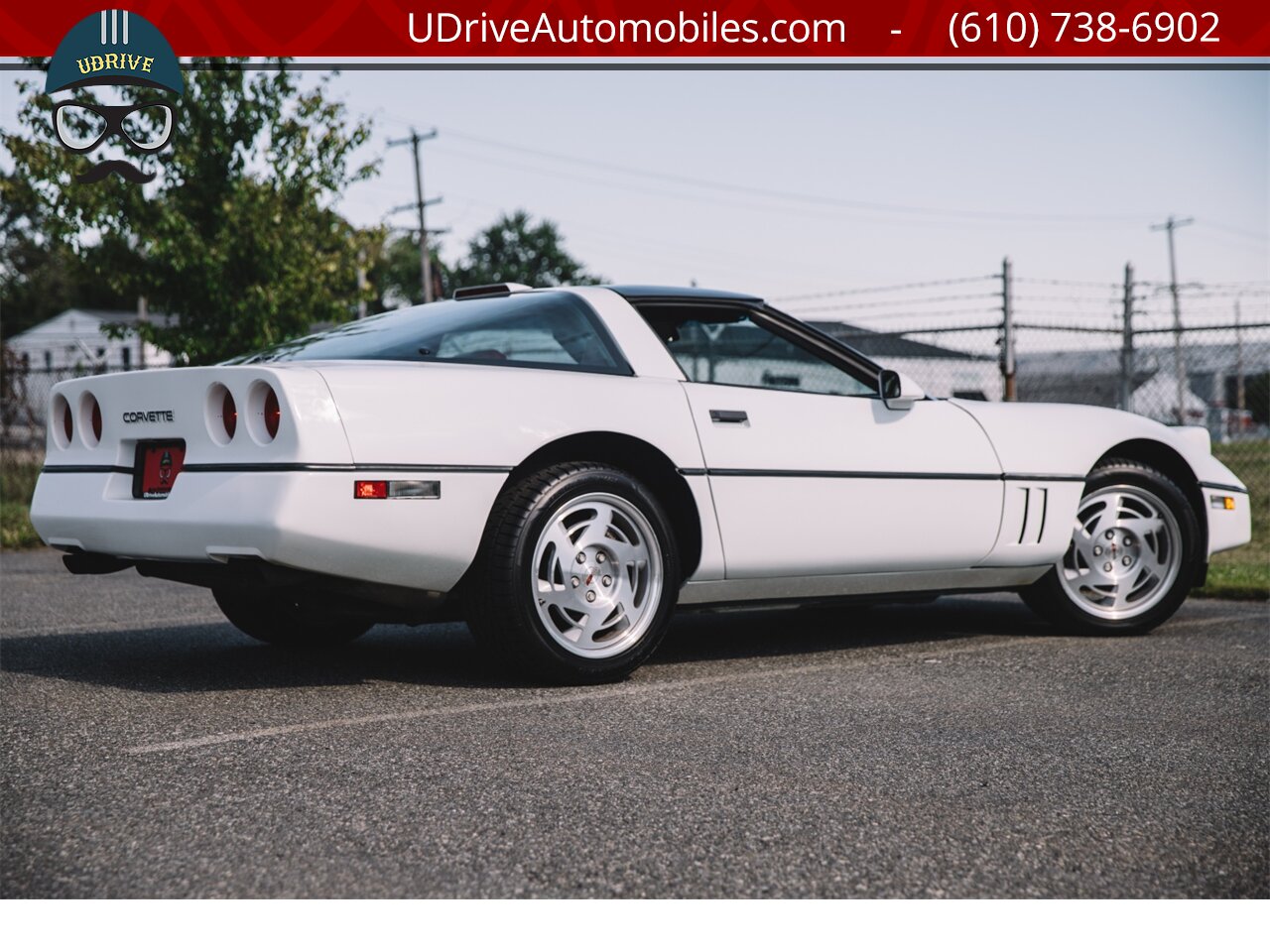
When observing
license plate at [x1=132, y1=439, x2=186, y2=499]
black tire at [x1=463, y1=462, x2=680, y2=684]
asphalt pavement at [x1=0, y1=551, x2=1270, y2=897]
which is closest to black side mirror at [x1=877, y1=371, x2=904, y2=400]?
asphalt pavement at [x1=0, y1=551, x2=1270, y2=897]

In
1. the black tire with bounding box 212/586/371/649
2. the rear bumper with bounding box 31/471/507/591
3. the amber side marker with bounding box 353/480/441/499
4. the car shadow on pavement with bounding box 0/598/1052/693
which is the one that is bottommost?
the car shadow on pavement with bounding box 0/598/1052/693

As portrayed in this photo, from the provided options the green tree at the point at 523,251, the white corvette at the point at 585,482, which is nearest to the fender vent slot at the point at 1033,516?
the white corvette at the point at 585,482

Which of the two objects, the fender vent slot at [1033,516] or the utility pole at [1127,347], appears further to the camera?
the utility pole at [1127,347]

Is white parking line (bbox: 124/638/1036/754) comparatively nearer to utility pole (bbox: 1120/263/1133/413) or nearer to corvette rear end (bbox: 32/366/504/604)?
corvette rear end (bbox: 32/366/504/604)

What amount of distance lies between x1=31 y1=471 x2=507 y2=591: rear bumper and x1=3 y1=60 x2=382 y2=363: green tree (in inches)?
306

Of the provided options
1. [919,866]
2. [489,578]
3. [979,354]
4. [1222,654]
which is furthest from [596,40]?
[979,354]

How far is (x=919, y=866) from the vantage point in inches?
102

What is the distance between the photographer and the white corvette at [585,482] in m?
4.22

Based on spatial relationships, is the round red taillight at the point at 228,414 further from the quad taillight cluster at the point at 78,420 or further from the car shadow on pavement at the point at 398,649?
the car shadow on pavement at the point at 398,649

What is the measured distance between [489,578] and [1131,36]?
161 inches

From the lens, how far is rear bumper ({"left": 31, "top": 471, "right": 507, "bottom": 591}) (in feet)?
13.4

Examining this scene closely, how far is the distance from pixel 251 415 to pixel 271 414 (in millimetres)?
59

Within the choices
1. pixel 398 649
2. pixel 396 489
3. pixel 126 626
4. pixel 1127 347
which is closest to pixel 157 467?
pixel 396 489

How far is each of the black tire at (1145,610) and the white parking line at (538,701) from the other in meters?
0.54
